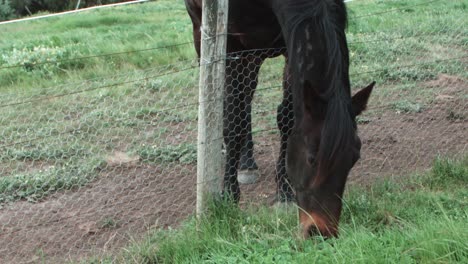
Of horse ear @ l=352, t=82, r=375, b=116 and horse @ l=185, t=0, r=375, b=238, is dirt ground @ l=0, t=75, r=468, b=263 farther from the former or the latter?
horse ear @ l=352, t=82, r=375, b=116

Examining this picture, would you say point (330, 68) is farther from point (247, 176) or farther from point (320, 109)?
point (247, 176)

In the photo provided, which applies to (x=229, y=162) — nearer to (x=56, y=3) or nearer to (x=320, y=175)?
(x=320, y=175)

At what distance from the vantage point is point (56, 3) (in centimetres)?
2794

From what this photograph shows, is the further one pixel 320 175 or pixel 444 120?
pixel 444 120

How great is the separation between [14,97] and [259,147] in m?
3.12

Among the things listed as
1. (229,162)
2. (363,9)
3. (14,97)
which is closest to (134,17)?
(363,9)

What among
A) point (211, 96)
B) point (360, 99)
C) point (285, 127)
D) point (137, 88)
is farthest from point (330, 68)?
point (137, 88)

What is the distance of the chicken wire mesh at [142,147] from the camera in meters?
4.18

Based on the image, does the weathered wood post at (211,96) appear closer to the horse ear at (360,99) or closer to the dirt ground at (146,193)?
the dirt ground at (146,193)

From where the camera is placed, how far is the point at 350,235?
3135 millimetres

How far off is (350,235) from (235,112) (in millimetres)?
1553

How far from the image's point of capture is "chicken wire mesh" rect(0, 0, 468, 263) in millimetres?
4184

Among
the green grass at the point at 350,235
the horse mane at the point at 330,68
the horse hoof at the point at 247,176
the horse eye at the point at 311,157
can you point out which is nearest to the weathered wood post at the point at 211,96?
the green grass at the point at 350,235

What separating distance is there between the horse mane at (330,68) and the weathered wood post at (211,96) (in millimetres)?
458
